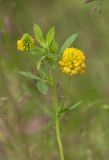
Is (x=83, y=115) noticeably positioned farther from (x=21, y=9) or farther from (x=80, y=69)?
(x=80, y=69)

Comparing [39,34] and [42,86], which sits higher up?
[39,34]

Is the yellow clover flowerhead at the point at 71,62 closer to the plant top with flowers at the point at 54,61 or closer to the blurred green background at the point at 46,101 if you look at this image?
the plant top with flowers at the point at 54,61

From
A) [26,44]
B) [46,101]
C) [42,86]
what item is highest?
[26,44]

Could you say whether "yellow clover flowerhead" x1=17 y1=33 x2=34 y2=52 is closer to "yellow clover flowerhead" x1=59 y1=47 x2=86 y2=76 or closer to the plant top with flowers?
the plant top with flowers

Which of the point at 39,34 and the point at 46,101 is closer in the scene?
the point at 39,34

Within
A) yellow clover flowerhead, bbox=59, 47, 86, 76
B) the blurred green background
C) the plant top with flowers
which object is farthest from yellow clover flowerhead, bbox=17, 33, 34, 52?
the blurred green background

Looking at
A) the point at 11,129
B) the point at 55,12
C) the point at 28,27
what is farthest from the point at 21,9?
the point at 11,129

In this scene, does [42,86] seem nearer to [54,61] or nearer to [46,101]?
[54,61]

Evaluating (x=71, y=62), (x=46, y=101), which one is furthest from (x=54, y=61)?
(x=46, y=101)
